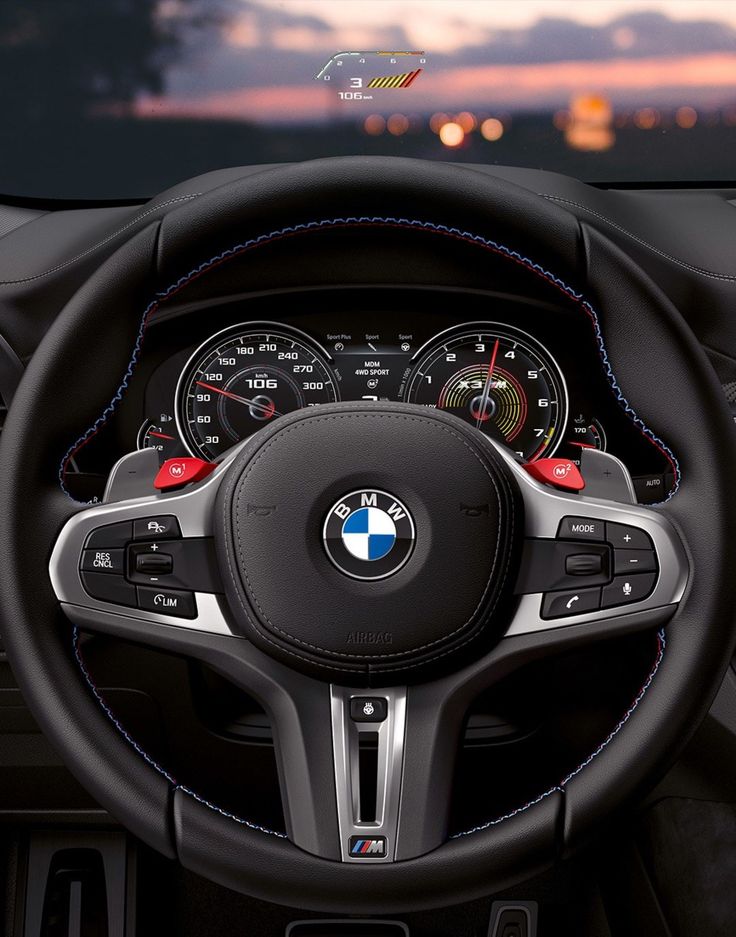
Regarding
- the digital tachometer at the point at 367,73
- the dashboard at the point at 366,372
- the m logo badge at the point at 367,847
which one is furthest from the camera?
the digital tachometer at the point at 367,73

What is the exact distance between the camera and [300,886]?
0.92 meters

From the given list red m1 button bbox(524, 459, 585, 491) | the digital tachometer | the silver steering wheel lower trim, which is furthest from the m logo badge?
the digital tachometer

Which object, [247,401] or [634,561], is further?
[247,401]

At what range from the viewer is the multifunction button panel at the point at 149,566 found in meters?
0.98

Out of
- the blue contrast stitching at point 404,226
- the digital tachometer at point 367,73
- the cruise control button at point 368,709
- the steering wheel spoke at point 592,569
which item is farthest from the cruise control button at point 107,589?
the digital tachometer at point 367,73

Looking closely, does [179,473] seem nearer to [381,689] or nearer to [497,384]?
[381,689]

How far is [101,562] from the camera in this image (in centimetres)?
98

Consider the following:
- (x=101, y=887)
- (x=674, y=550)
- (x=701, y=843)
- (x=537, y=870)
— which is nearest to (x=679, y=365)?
(x=674, y=550)

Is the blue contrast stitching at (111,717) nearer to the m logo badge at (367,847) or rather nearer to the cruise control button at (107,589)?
the cruise control button at (107,589)

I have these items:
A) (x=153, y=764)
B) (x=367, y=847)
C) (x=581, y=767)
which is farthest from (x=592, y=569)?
(x=153, y=764)

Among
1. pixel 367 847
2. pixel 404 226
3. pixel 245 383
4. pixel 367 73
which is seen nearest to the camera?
pixel 367 847

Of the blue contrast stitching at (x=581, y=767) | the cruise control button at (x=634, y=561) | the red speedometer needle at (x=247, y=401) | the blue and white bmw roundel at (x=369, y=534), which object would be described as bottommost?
the blue contrast stitching at (x=581, y=767)

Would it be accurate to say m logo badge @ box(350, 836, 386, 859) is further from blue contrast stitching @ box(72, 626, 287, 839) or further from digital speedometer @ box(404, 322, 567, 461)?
digital speedometer @ box(404, 322, 567, 461)

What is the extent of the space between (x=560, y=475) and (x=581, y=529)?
5 centimetres
